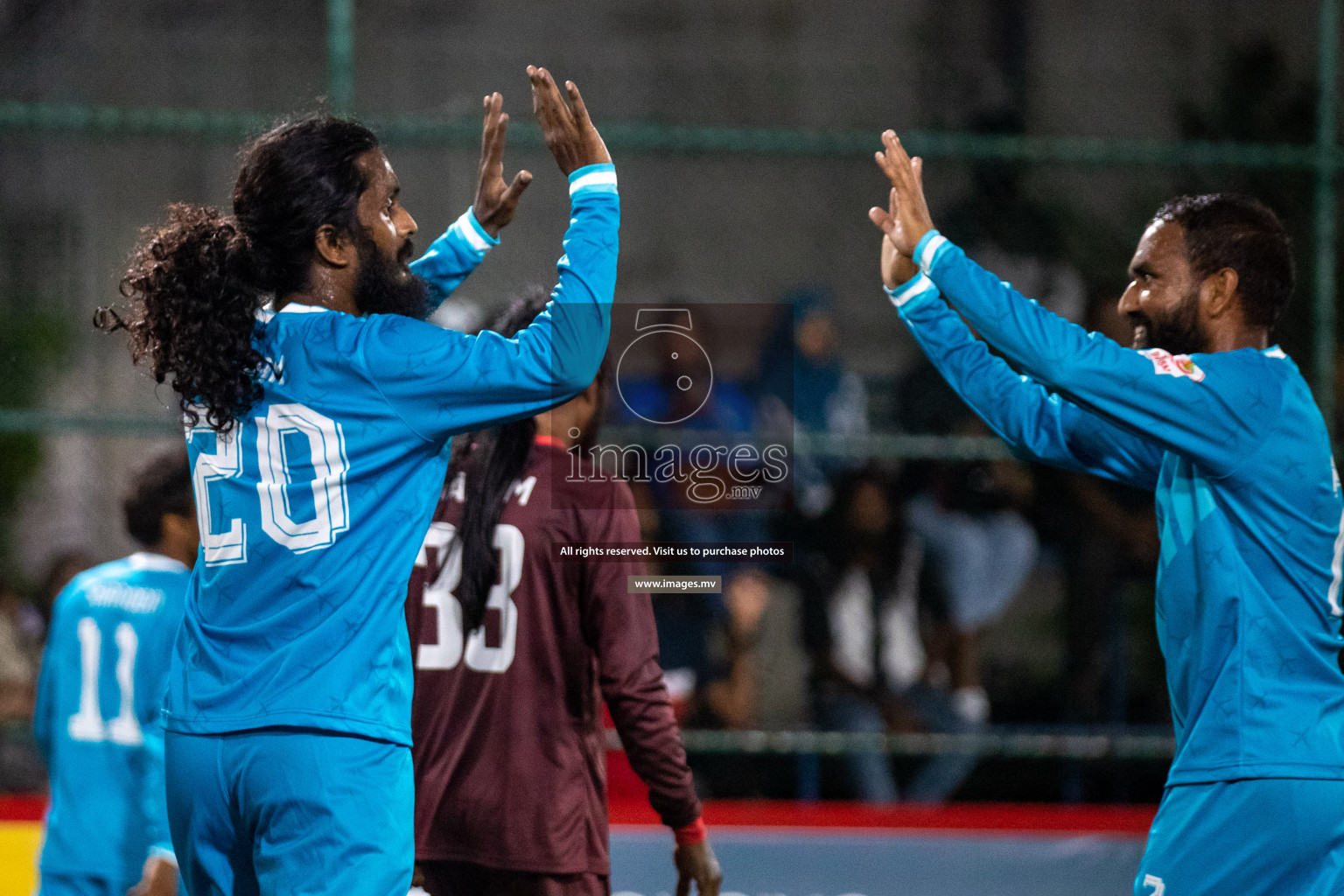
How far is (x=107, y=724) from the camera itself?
11.6 feet

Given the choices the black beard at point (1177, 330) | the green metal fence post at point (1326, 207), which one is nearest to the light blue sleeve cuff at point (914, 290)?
the black beard at point (1177, 330)

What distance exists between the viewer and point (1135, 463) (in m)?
2.87

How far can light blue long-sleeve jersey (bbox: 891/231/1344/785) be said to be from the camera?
98.3 inches

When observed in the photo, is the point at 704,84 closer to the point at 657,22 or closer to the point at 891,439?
the point at 657,22

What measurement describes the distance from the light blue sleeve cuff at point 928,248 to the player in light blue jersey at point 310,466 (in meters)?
0.72

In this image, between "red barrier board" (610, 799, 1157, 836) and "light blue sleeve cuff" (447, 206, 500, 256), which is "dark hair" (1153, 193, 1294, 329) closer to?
"light blue sleeve cuff" (447, 206, 500, 256)

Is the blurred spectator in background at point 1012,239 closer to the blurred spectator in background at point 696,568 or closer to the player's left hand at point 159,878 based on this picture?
the blurred spectator in background at point 696,568

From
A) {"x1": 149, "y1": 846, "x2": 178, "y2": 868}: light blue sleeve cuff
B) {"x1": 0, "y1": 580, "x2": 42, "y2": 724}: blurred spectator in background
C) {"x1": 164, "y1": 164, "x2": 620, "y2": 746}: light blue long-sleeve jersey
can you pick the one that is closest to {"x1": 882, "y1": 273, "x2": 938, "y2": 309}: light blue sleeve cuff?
{"x1": 164, "y1": 164, "x2": 620, "y2": 746}: light blue long-sleeve jersey

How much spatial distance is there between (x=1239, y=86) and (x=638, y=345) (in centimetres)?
430

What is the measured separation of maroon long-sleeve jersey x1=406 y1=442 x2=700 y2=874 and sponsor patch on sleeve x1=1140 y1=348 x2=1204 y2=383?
1132 millimetres

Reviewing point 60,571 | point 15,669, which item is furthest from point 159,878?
point 60,571

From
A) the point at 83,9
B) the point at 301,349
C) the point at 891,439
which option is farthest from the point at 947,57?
the point at 301,349

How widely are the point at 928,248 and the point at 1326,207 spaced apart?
3939 millimetres

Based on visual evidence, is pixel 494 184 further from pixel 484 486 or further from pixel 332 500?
pixel 332 500
